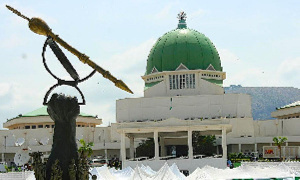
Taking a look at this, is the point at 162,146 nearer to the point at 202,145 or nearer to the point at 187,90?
the point at 202,145

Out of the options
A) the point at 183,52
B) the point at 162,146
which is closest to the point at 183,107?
the point at 162,146

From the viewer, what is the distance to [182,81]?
8019cm

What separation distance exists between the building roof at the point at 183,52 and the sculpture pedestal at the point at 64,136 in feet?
195

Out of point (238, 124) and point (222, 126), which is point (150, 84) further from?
point (222, 126)

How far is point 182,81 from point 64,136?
60332 mm

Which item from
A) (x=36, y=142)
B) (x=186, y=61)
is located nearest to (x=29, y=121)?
(x=36, y=142)

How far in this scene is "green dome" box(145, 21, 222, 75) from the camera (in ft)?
262

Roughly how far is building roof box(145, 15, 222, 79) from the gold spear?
190 feet

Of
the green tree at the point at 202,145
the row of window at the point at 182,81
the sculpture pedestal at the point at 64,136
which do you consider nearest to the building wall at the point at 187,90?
the row of window at the point at 182,81

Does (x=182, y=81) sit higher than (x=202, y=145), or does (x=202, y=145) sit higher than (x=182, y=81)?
(x=182, y=81)

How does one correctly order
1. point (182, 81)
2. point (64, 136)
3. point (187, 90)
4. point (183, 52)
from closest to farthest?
1. point (64, 136)
2. point (187, 90)
3. point (183, 52)
4. point (182, 81)

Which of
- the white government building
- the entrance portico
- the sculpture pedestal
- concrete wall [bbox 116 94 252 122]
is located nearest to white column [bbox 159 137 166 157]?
the white government building

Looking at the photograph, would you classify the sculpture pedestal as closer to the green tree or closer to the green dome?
the green tree

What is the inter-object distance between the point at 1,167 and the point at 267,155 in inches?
1199
